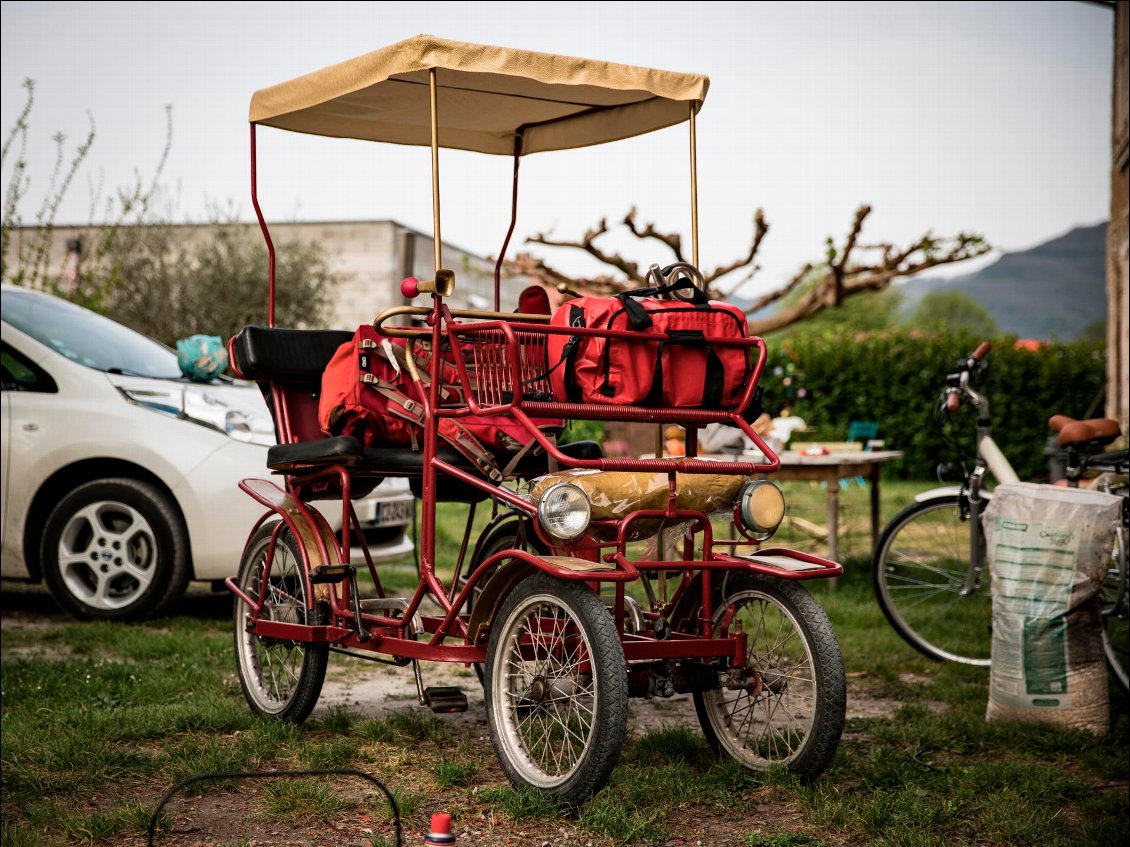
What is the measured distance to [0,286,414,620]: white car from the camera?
263 inches

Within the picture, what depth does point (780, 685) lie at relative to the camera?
3.97m

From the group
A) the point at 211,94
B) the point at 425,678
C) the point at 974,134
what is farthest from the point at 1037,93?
the point at 425,678

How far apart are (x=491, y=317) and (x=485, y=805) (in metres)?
1.61

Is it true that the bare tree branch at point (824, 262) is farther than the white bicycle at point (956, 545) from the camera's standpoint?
Yes

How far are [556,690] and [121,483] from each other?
384 cm

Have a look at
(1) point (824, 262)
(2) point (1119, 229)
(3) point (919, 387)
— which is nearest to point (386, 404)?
(2) point (1119, 229)

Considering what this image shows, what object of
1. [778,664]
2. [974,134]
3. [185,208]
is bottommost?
[778,664]

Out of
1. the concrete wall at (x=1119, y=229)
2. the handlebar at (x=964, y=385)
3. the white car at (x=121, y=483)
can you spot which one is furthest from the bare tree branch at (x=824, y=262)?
the white car at (x=121, y=483)

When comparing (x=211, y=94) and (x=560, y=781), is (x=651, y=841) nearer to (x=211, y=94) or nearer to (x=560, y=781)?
(x=560, y=781)

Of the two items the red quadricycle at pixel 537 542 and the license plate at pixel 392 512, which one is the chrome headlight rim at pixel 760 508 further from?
the license plate at pixel 392 512

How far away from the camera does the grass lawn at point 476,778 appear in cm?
354

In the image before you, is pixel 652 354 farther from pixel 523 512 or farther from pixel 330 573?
pixel 330 573

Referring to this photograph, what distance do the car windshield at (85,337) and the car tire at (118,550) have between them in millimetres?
815

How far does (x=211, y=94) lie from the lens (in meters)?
22.3
